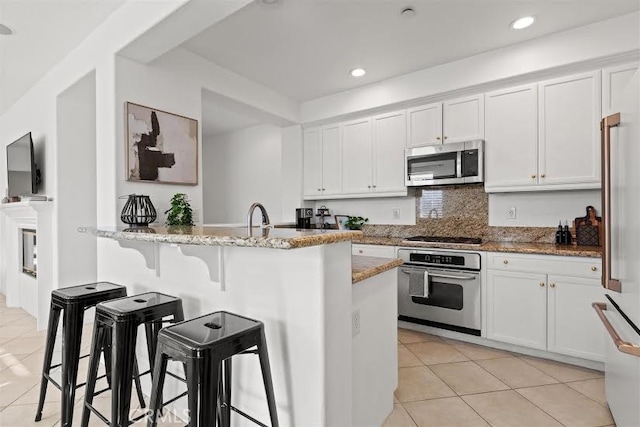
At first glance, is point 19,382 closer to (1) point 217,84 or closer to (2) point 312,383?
(2) point 312,383

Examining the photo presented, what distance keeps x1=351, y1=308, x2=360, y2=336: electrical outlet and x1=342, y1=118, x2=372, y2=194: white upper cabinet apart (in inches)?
97.3

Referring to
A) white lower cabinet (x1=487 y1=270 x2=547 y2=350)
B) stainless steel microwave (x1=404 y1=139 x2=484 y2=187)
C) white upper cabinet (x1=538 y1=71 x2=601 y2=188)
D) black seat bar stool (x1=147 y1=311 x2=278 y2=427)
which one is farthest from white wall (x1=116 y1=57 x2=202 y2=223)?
white upper cabinet (x1=538 y1=71 x2=601 y2=188)

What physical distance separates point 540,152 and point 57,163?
174 inches

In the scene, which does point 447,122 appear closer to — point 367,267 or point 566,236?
point 566,236

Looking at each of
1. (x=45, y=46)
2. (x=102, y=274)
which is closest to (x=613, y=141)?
(x=102, y=274)

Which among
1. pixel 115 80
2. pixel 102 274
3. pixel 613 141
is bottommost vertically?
pixel 102 274

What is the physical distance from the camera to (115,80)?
92.4 inches

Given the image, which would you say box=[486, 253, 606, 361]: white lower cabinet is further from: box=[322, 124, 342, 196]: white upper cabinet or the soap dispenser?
box=[322, 124, 342, 196]: white upper cabinet

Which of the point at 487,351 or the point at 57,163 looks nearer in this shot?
the point at 487,351

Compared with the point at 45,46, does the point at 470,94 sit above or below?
below

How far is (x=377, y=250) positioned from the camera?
11.3ft

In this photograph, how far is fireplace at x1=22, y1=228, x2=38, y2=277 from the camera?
384 cm

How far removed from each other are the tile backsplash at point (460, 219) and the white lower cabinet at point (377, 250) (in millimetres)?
622

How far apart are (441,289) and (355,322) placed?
1.76 m
